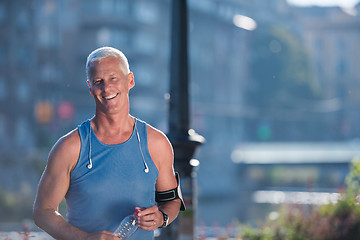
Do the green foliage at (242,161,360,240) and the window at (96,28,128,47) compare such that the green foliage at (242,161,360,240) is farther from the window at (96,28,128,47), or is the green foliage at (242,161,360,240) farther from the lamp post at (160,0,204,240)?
the window at (96,28,128,47)

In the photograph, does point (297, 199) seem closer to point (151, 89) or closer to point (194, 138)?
point (194, 138)

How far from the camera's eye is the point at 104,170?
7.46ft

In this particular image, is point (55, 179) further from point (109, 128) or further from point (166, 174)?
point (166, 174)

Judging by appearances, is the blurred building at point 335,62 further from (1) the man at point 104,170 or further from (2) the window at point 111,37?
(1) the man at point 104,170

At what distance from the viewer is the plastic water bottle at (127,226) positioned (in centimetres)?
225

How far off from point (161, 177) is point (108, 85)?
1.36 feet

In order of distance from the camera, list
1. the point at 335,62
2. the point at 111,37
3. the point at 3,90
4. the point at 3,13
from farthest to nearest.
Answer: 1. the point at 335,62
2. the point at 111,37
3. the point at 3,13
4. the point at 3,90

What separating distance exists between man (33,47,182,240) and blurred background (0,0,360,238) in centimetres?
4623

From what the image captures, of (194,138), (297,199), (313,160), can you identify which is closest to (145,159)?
(194,138)

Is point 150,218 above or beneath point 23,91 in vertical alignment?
beneath

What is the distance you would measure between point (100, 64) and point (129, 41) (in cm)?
8665

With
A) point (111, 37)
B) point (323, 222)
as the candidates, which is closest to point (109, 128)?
point (323, 222)

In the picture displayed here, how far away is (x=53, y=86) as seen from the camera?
81.8 m

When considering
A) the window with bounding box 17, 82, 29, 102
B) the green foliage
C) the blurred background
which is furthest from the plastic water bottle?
the window with bounding box 17, 82, 29, 102
